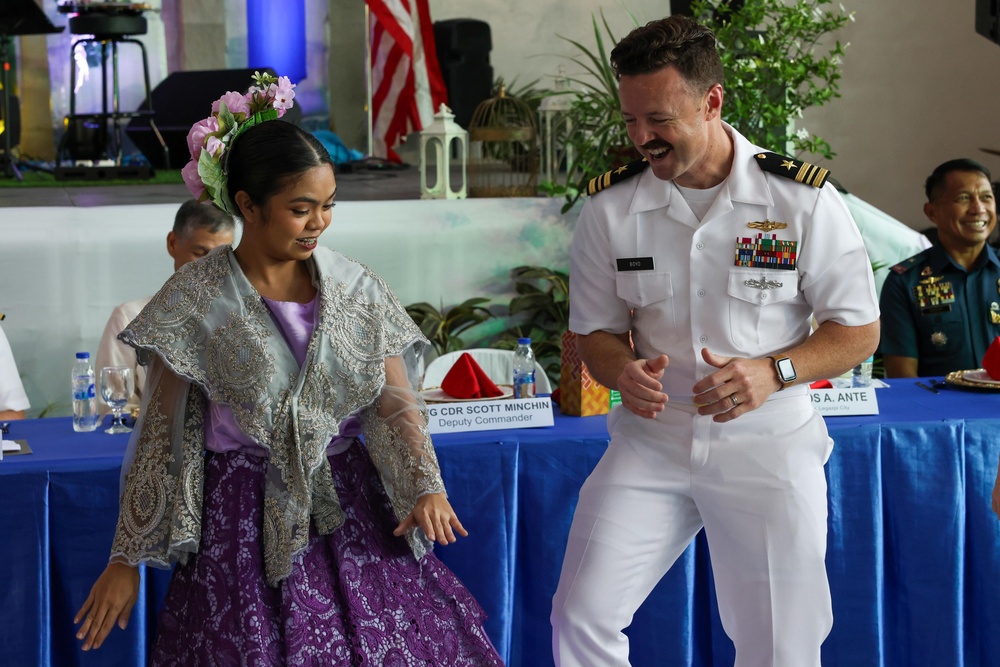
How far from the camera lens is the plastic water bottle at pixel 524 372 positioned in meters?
3.03

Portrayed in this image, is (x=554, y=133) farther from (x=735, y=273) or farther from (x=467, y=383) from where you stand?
(x=735, y=273)

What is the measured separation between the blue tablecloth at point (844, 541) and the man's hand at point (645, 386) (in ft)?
2.28

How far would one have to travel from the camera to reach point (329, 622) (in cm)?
188

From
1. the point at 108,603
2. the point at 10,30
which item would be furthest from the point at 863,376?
the point at 10,30

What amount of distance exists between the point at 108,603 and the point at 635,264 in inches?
45.4

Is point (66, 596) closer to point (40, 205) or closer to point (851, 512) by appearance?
point (851, 512)

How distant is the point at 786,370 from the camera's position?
2.12 metres

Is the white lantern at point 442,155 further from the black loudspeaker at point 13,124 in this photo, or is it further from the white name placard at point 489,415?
the white name placard at point 489,415

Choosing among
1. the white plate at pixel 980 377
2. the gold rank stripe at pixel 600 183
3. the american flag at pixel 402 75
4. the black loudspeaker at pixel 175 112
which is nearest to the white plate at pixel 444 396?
the gold rank stripe at pixel 600 183

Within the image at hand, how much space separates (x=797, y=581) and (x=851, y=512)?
77cm

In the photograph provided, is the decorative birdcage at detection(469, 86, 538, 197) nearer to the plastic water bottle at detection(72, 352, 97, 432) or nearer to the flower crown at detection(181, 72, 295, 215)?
the plastic water bottle at detection(72, 352, 97, 432)

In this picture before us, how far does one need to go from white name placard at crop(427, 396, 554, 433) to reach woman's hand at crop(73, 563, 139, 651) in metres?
1.03

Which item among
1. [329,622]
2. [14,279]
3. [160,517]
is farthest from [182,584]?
[14,279]

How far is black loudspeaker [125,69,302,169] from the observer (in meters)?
5.79
